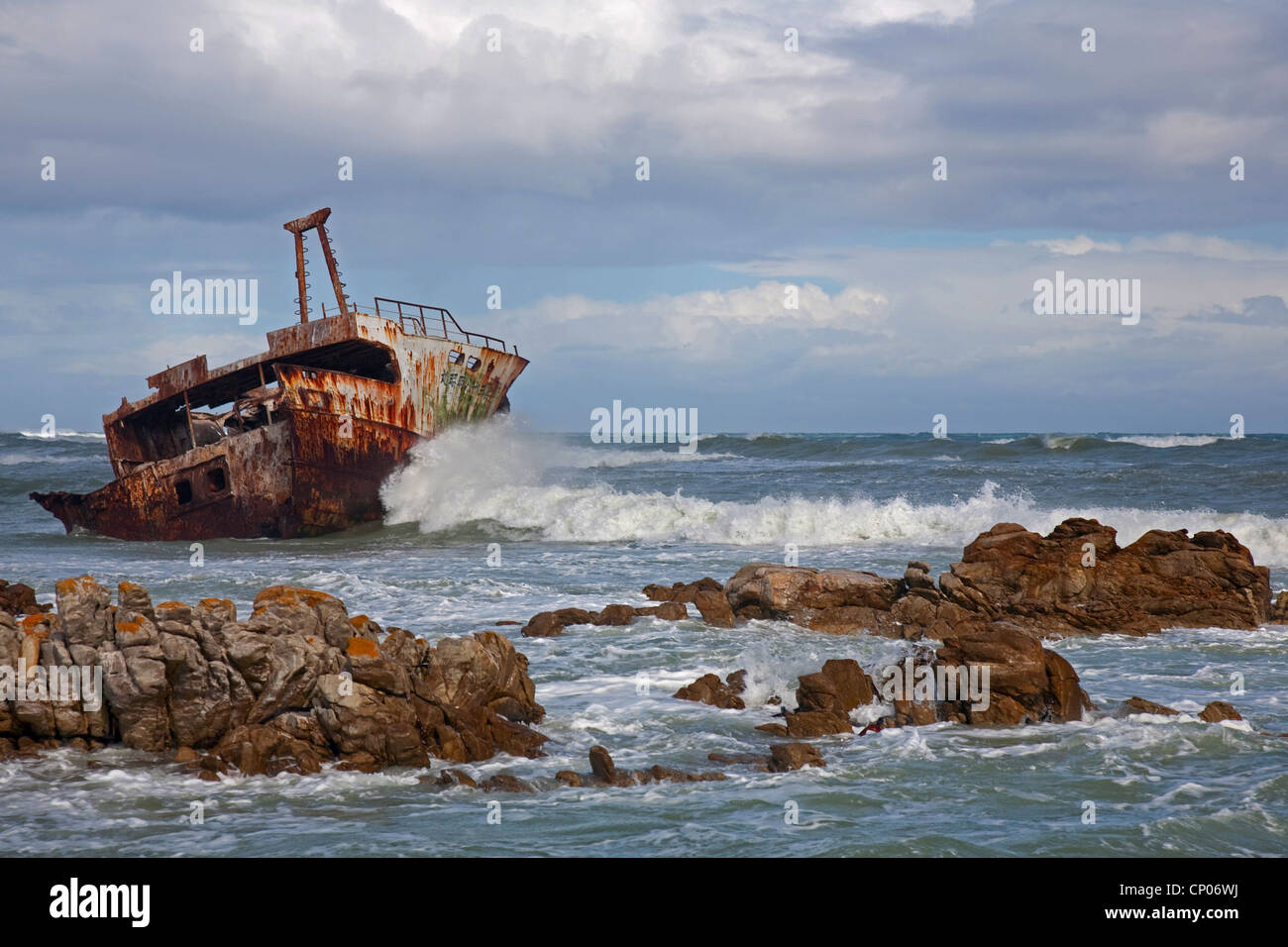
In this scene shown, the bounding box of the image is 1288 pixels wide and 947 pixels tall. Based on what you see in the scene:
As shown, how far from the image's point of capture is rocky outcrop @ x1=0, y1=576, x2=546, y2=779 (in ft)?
24.1

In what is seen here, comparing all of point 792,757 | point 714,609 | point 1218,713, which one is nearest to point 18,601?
point 714,609

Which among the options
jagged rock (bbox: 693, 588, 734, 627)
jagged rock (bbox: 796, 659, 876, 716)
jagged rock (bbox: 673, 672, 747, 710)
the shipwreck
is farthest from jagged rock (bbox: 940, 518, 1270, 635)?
the shipwreck

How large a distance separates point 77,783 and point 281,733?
124 cm

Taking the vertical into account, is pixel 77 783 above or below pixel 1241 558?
below

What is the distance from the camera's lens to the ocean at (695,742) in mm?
6082

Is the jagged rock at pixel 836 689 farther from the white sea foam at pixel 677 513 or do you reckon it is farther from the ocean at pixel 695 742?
the white sea foam at pixel 677 513

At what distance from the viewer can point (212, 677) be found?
25.1ft

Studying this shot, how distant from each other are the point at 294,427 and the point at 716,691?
15.6m

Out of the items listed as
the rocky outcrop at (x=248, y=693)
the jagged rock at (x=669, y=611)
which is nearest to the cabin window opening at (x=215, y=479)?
the jagged rock at (x=669, y=611)

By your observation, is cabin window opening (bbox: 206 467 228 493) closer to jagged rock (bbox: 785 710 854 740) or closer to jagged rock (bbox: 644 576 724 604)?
jagged rock (bbox: 644 576 724 604)

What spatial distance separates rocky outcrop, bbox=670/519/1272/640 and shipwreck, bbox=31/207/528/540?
41.6ft
